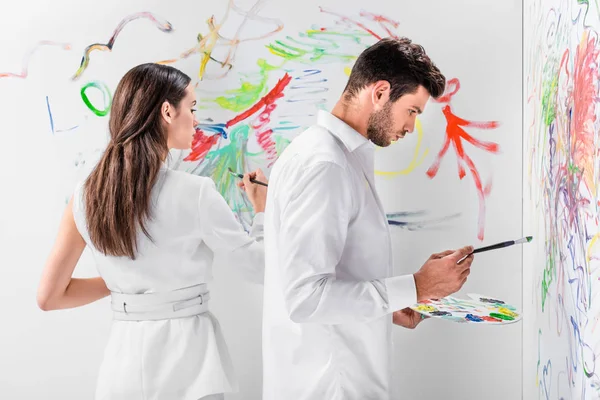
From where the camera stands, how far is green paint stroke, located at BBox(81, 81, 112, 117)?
1917mm

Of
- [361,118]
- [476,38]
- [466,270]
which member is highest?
[476,38]

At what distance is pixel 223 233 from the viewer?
1.49 metres

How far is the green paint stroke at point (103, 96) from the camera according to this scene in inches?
75.5

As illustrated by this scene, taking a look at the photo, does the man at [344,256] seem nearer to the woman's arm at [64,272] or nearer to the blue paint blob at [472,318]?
the blue paint blob at [472,318]

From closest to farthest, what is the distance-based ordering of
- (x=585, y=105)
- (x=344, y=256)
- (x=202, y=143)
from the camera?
(x=585, y=105) < (x=344, y=256) < (x=202, y=143)

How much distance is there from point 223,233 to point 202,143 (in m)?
0.49

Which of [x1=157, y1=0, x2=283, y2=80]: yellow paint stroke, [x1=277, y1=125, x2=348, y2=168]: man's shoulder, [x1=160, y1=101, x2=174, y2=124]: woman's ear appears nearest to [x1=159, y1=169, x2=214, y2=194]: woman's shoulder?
[x1=160, y1=101, x2=174, y2=124]: woman's ear

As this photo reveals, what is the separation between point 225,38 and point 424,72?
0.76 metres

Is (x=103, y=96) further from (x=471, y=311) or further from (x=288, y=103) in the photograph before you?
(x=471, y=311)

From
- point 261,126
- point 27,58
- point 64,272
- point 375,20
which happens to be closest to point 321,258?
point 64,272

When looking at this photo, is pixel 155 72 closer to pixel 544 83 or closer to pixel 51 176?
pixel 51 176

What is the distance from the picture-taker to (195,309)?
1.50 meters

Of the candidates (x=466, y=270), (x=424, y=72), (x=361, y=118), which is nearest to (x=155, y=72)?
(x=361, y=118)

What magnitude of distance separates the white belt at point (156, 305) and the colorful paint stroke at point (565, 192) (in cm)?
78
